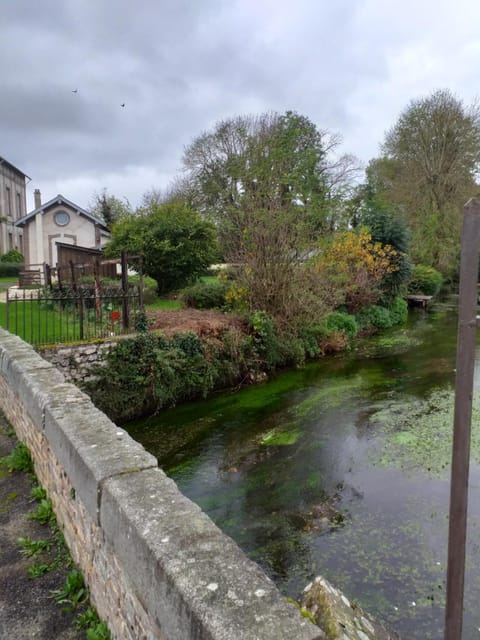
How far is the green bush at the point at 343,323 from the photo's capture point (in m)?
15.6

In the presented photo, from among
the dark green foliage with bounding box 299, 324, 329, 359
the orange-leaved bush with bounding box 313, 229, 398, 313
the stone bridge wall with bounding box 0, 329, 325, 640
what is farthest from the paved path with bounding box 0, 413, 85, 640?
the orange-leaved bush with bounding box 313, 229, 398, 313

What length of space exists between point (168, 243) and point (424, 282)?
16.1 metres

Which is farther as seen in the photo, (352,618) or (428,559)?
(428,559)

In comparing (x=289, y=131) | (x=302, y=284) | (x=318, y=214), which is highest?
(x=289, y=131)

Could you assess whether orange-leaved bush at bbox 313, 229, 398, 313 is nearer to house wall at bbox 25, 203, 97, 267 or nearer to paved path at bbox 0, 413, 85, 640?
paved path at bbox 0, 413, 85, 640

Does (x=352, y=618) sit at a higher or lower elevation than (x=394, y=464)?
higher

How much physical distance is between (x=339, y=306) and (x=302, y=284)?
465 cm

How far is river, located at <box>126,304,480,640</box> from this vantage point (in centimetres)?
454

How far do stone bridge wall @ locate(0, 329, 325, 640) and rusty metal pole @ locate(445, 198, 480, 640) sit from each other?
0.95m

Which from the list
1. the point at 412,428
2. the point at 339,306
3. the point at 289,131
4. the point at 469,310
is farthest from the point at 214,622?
the point at 289,131

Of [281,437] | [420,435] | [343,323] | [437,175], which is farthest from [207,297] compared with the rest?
[437,175]

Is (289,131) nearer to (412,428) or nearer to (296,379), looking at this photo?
(296,379)

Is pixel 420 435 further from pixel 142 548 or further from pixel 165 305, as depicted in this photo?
pixel 165 305

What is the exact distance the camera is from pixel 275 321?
12672mm
